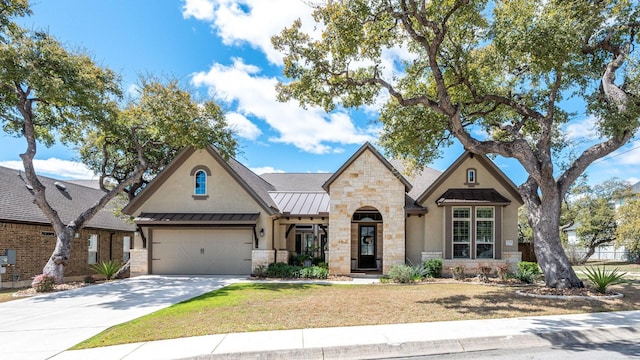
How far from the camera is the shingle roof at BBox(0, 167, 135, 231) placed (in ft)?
65.4

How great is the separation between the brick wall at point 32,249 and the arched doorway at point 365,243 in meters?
14.3

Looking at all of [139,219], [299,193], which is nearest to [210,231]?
[139,219]

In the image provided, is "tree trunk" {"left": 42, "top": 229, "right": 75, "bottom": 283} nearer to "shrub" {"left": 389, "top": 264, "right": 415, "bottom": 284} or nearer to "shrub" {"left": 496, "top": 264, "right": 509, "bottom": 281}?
"shrub" {"left": 389, "top": 264, "right": 415, "bottom": 284}

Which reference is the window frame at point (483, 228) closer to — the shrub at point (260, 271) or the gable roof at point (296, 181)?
the gable roof at point (296, 181)

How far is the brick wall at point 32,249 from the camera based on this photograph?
1919 cm

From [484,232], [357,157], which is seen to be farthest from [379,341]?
[484,232]

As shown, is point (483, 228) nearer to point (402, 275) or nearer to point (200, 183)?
point (402, 275)

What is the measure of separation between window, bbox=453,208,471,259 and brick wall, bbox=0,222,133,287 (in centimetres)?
1878

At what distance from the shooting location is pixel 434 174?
22.4 metres

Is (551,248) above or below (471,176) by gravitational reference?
below

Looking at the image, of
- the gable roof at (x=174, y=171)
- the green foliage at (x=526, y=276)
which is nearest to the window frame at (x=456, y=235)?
the green foliage at (x=526, y=276)

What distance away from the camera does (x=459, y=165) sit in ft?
63.5

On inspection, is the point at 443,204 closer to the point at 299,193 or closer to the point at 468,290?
the point at 468,290

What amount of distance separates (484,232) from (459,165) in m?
3.35
